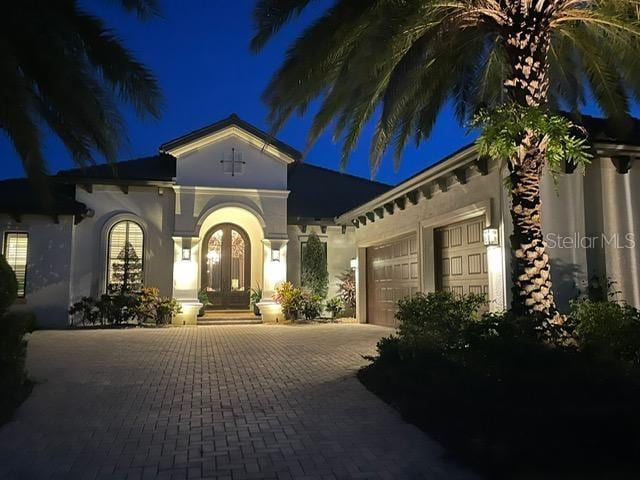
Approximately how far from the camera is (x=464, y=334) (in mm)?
5730

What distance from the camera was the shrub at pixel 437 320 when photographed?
6.50 meters

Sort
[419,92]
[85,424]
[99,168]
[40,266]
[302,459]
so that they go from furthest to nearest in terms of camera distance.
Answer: [99,168]
[40,266]
[419,92]
[85,424]
[302,459]

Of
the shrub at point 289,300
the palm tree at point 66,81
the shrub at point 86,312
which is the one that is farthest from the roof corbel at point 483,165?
the shrub at point 86,312

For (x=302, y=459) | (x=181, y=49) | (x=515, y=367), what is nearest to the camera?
(x=302, y=459)

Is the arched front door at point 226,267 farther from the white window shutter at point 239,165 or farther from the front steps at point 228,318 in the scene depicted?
the white window shutter at point 239,165

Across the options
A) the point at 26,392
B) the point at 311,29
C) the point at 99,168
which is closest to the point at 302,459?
the point at 26,392

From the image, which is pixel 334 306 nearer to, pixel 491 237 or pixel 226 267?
pixel 226 267

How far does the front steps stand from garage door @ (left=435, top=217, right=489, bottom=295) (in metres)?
7.58

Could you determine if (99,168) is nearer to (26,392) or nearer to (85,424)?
(26,392)

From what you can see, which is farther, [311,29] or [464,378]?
[311,29]

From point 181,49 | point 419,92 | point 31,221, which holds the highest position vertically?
point 181,49

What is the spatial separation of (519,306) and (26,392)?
6.07 m

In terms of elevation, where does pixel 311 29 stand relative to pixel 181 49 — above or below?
below

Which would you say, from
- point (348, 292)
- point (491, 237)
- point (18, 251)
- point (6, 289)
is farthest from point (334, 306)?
point (6, 289)
